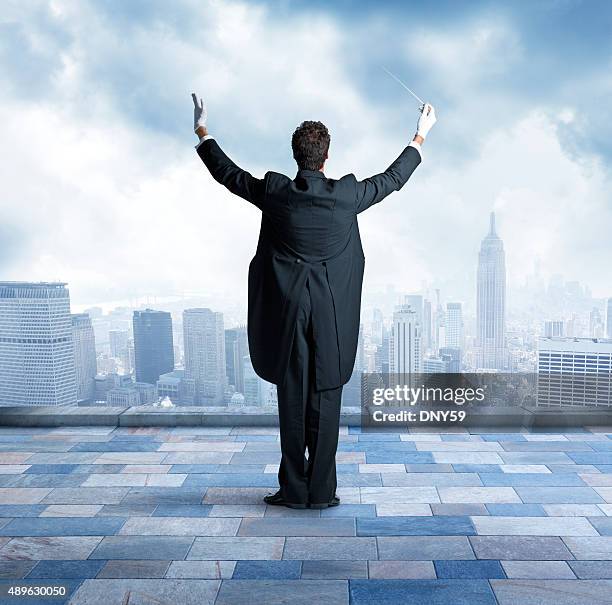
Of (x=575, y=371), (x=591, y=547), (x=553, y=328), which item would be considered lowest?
(x=591, y=547)

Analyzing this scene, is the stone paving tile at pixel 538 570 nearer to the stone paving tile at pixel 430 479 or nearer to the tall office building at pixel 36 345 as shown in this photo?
the stone paving tile at pixel 430 479

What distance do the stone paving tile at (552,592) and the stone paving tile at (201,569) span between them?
0.70 m

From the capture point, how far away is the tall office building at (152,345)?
393 centimetres

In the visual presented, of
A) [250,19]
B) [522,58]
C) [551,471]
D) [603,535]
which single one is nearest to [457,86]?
[522,58]

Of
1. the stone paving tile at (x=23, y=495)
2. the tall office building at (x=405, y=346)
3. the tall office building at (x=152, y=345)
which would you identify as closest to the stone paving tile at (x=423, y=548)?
the stone paving tile at (x=23, y=495)

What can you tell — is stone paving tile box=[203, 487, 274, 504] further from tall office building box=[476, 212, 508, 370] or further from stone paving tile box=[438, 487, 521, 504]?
tall office building box=[476, 212, 508, 370]

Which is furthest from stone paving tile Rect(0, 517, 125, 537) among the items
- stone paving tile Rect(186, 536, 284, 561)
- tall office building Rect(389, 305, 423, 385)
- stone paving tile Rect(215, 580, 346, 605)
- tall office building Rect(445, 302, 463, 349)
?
tall office building Rect(445, 302, 463, 349)

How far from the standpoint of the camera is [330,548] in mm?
2023

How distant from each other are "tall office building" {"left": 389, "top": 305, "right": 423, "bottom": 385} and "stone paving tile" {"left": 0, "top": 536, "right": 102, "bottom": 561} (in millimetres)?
2005

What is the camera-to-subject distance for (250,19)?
3.63 meters

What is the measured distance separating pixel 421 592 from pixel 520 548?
1.41ft

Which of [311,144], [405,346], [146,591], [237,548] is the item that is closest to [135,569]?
[146,591]

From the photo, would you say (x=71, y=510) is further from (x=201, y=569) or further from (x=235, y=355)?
(x=235, y=355)

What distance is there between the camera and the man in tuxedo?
221 centimetres
